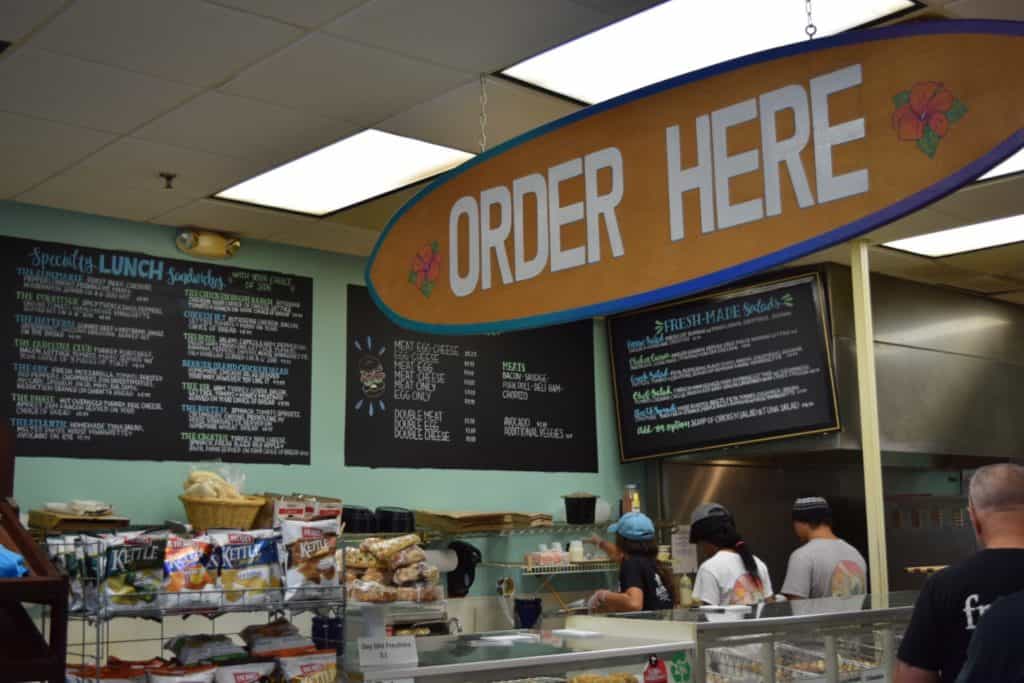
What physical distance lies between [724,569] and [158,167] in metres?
2.83

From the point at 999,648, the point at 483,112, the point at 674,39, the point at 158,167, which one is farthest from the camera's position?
the point at 158,167

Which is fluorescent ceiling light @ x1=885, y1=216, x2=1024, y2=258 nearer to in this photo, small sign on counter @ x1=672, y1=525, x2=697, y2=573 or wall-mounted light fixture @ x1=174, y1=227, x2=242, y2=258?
small sign on counter @ x1=672, y1=525, x2=697, y2=573

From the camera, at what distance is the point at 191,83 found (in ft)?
12.2

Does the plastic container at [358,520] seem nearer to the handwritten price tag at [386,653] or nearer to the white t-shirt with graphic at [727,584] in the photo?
the white t-shirt with graphic at [727,584]

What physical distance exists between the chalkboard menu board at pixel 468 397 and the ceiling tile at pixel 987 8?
10.9ft

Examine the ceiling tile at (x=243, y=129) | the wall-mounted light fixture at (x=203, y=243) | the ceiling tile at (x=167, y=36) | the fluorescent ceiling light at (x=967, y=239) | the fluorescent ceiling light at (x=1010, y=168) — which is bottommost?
the wall-mounted light fixture at (x=203, y=243)

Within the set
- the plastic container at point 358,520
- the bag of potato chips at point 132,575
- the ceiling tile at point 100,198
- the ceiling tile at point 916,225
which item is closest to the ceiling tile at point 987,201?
the ceiling tile at point 916,225

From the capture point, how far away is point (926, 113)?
199 cm

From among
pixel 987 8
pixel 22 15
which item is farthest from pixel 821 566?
pixel 22 15

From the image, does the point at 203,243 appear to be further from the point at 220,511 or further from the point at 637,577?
the point at 637,577

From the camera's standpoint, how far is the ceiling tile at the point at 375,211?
16.2 feet

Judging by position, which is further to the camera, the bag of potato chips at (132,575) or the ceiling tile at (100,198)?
the ceiling tile at (100,198)

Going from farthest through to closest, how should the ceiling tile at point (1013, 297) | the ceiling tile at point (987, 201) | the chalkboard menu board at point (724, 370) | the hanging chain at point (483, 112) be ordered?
the ceiling tile at point (1013, 297), the chalkboard menu board at point (724, 370), the ceiling tile at point (987, 201), the hanging chain at point (483, 112)

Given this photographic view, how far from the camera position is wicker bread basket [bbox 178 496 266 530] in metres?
4.75
